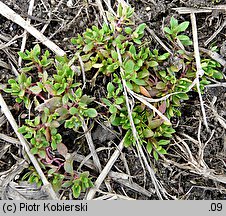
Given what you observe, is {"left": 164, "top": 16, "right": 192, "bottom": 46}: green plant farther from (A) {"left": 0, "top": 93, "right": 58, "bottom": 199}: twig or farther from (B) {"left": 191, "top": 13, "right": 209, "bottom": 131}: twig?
(A) {"left": 0, "top": 93, "right": 58, "bottom": 199}: twig

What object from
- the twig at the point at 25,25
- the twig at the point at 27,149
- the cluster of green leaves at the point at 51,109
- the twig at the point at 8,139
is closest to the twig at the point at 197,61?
the cluster of green leaves at the point at 51,109

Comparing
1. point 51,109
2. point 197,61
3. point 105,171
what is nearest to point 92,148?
point 105,171

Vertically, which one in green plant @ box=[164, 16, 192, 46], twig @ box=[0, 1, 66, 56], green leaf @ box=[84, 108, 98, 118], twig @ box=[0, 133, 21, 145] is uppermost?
twig @ box=[0, 1, 66, 56]

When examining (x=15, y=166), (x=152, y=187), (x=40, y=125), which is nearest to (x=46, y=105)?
(x=40, y=125)

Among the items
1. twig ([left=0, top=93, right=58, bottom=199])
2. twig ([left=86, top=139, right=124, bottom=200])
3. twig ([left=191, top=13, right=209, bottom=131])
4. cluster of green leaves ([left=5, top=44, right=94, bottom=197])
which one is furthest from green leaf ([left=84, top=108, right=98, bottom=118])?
twig ([left=191, top=13, right=209, bottom=131])

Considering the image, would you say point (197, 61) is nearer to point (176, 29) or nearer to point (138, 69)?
point (176, 29)

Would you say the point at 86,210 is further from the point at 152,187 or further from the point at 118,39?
the point at 118,39
